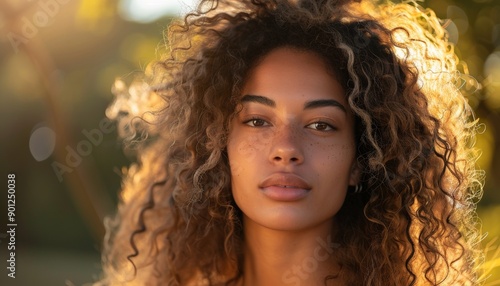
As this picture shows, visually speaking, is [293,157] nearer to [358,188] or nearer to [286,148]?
[286,148]

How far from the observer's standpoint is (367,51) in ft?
10.6

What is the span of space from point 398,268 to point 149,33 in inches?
144

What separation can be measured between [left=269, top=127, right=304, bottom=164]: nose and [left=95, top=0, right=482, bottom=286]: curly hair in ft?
0.86

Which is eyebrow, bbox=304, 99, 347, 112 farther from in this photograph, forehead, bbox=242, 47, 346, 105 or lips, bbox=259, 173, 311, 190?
lips, bbox=259, 173, 311, 190

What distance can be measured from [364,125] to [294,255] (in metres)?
0.58

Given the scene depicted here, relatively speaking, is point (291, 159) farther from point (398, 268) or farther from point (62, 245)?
point (62, 245)

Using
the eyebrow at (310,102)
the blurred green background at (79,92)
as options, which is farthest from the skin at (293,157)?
the blurred green background at (79,92)

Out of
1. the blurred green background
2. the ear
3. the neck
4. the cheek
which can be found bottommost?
the neck

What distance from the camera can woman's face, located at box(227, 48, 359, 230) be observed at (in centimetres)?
313

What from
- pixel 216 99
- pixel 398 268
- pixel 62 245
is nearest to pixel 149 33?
pixel 216 99

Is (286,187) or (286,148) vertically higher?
(286,148)

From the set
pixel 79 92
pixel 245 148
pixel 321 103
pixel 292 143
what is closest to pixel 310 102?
pixel 321 103

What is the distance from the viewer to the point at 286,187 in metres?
3.12

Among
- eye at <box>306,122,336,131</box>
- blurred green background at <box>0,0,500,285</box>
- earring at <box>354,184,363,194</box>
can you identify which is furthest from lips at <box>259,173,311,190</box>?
blurred green background at <box>0,0,500,285</box>
